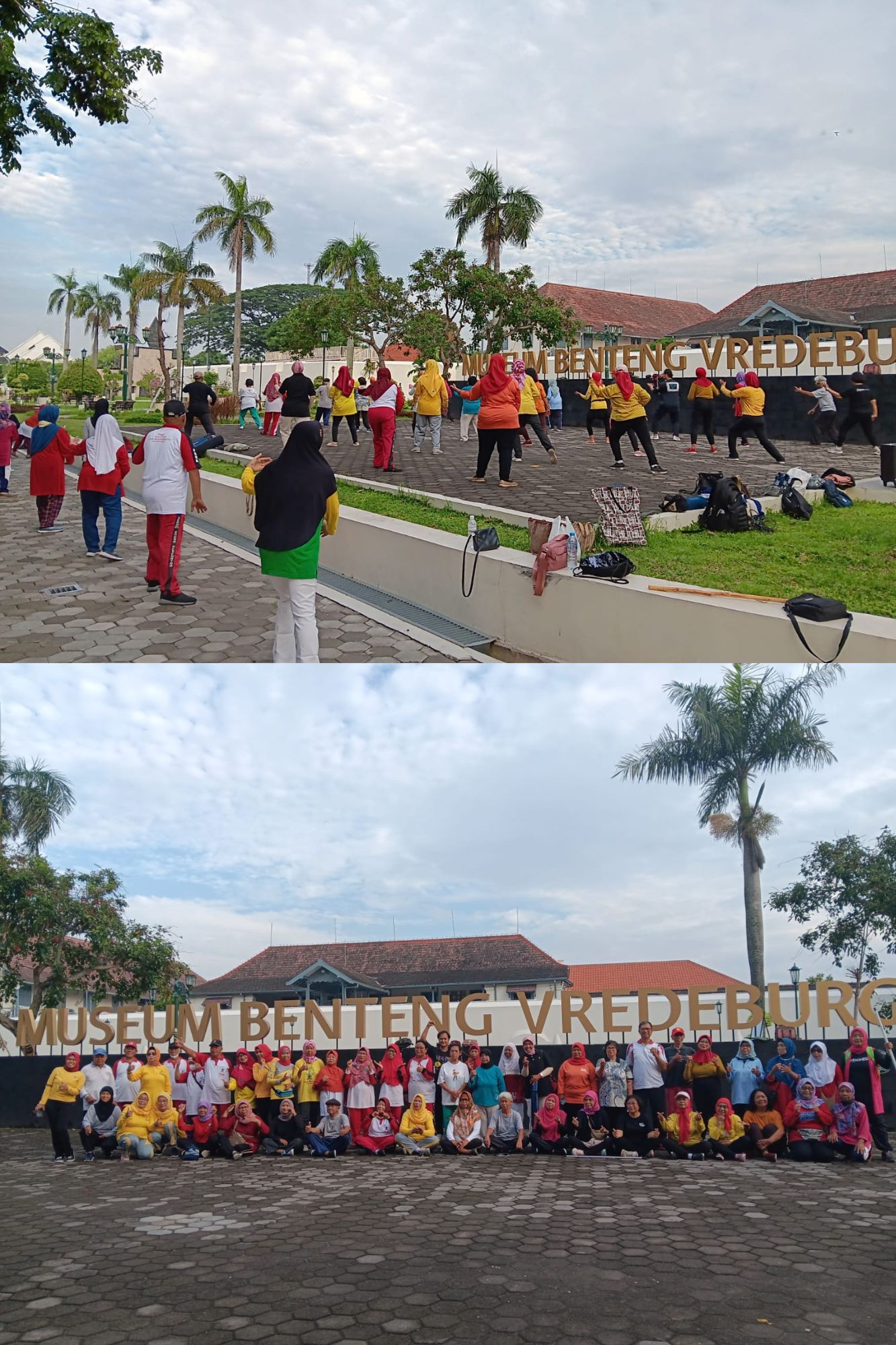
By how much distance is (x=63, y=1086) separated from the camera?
8.64 metres

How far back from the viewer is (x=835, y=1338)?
11.9 ft

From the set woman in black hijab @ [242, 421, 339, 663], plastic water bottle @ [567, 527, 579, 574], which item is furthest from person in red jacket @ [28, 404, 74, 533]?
plastic water bottle @ [567, 527, 579, 574]

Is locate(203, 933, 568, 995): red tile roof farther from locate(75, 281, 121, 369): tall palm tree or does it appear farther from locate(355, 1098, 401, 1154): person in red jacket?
locate(75, 281, 121, 369): tall palm tree

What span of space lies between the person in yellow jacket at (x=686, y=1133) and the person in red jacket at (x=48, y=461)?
28.5 ft

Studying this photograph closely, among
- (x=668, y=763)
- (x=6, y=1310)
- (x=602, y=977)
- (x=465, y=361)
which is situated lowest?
(x=602, y=977)

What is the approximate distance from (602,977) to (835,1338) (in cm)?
3005

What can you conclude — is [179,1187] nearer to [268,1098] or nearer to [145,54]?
[268,1098]

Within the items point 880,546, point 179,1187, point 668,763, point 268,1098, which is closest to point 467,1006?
point 268,1098

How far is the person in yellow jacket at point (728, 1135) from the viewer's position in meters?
7.95

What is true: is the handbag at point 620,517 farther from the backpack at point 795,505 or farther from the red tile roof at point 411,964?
the red tile roof at point 411,964

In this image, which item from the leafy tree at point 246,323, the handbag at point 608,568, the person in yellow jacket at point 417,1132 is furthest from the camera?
the leafy tree at point 246,323

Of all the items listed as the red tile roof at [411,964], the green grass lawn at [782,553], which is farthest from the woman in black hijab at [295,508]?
the red tile roof at [411,964]

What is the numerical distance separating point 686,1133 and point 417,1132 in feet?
7.21

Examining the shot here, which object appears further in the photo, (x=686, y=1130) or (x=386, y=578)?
(x=386, y=578)
